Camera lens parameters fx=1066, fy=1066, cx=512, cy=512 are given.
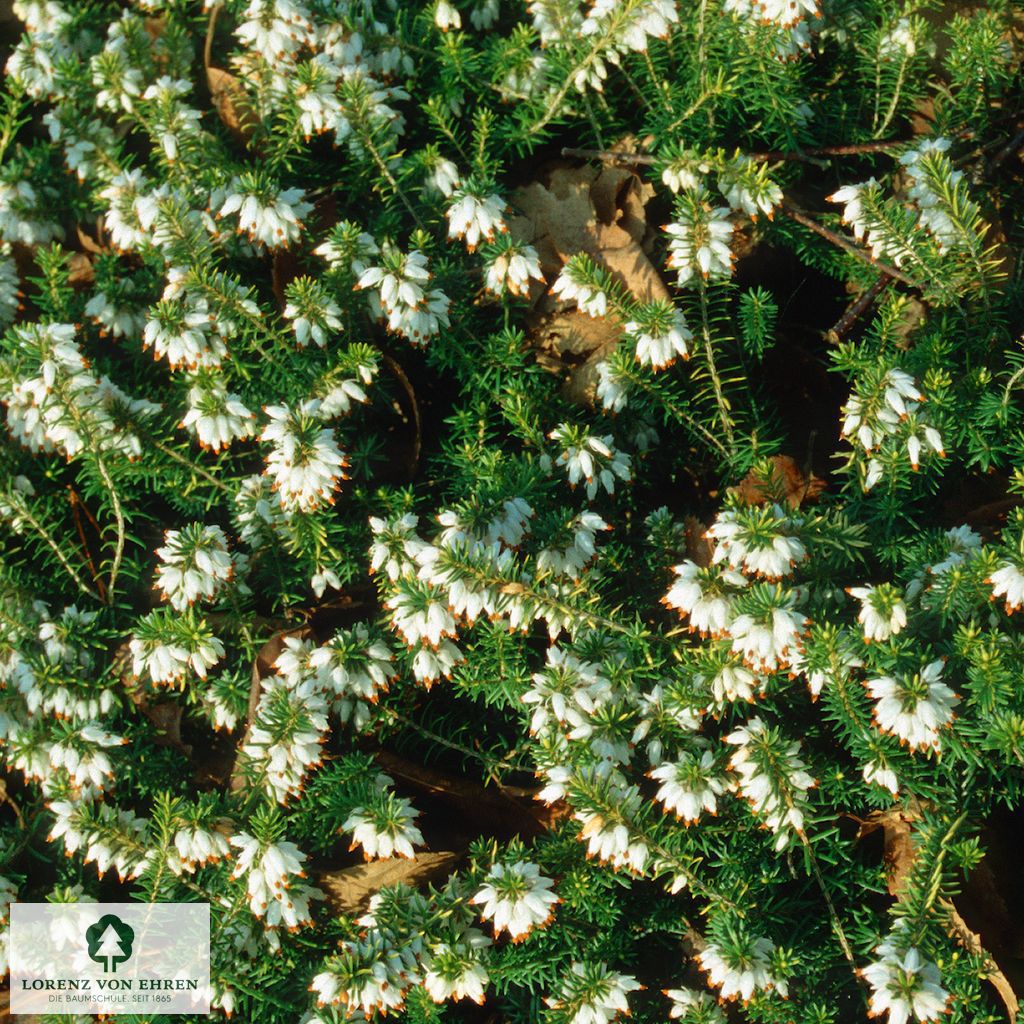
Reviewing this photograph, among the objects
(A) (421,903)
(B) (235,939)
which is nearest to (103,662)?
(B) (235,939)

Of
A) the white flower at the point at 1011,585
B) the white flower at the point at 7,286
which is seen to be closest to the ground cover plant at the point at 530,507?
the white flower at the point at 1011,585

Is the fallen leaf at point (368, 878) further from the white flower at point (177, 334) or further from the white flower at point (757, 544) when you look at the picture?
the white flower at point (177, 334)

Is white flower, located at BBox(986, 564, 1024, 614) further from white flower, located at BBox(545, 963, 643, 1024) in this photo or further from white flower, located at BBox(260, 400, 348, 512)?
white flower, located at BBox(260, 400, 348, 512)

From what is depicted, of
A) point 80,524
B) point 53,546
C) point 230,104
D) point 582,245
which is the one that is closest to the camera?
point 53,546

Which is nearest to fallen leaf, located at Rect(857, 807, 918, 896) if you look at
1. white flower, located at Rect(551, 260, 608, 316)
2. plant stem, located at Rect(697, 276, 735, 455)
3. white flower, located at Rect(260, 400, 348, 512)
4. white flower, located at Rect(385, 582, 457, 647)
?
plant stem, located at Rect(697, 276, 735, 455)

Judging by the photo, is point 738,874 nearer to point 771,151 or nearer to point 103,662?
point 103,662

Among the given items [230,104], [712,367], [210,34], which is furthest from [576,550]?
[210,34]

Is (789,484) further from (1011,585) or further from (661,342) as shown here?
(1011,585)
